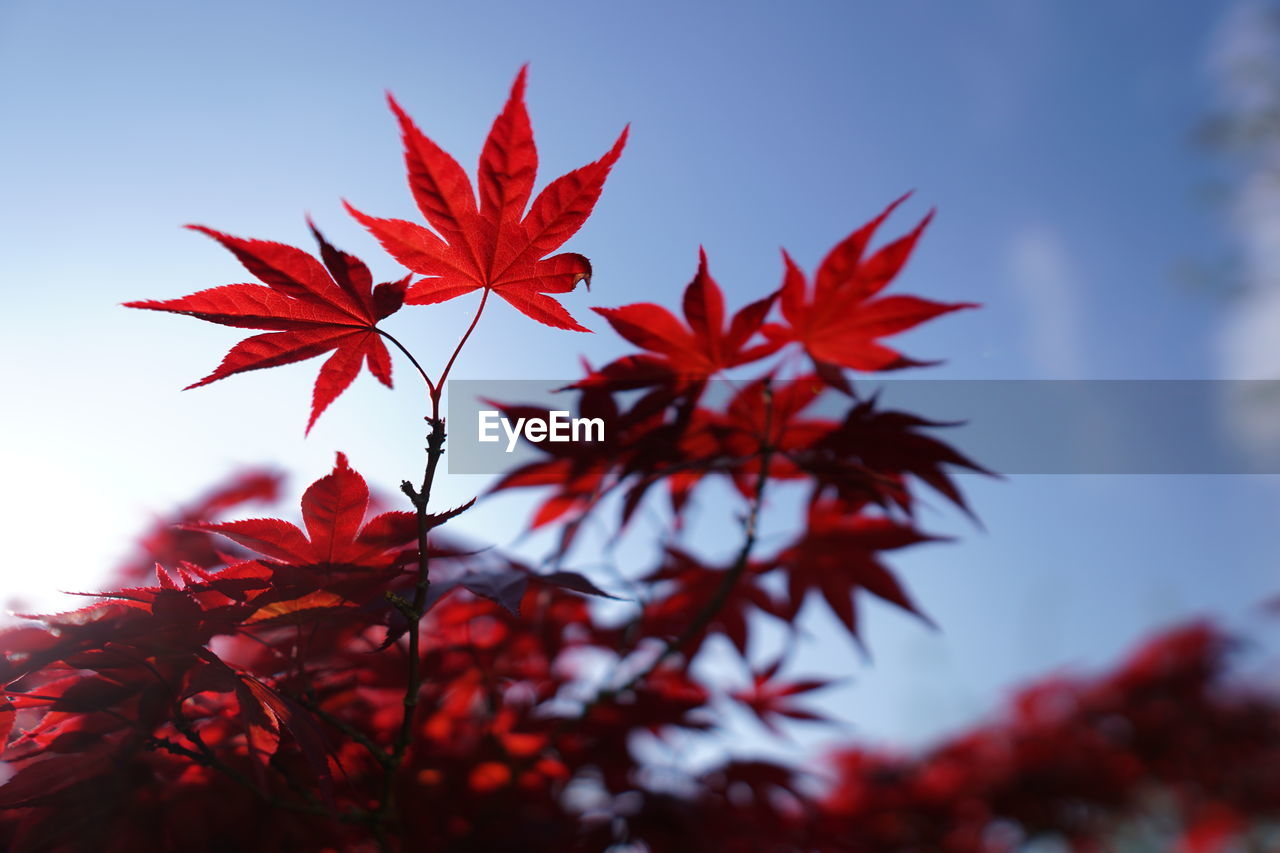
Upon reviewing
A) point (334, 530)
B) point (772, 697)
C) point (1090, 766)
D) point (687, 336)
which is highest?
point (687, 336)

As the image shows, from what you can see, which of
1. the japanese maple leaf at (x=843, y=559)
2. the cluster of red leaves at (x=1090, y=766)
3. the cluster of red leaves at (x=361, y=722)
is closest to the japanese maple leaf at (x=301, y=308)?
the cluster of red leaves at (x=361, y=722)

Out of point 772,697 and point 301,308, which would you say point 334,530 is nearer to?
point 301,308

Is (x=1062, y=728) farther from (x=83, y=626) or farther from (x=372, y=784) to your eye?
(x=83, y=626)

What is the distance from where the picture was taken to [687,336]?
2.84 feet

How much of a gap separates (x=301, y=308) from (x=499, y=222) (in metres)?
0.18

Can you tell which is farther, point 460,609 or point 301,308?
point 460,609

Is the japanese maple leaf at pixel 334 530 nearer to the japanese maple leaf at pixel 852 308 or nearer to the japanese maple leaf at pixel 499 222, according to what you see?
the japanese maple leaf at pixel 499 222

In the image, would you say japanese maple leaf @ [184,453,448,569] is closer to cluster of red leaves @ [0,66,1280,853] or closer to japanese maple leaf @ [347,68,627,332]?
cluster of red leaves @ [0,66,1280,853]

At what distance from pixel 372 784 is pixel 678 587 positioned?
55 cm

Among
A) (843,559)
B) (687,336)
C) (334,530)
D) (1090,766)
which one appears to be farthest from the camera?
(1090,766)

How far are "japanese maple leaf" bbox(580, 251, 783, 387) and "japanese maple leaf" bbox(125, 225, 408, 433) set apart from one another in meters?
0.27

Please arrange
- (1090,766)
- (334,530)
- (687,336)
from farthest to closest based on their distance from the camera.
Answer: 1. (1090,766)
2. (687,336)
3. (334,530)

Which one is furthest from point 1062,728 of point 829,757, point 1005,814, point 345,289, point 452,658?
point 345,289

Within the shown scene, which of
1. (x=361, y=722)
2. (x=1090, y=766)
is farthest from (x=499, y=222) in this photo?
(x=1090, y=766)
